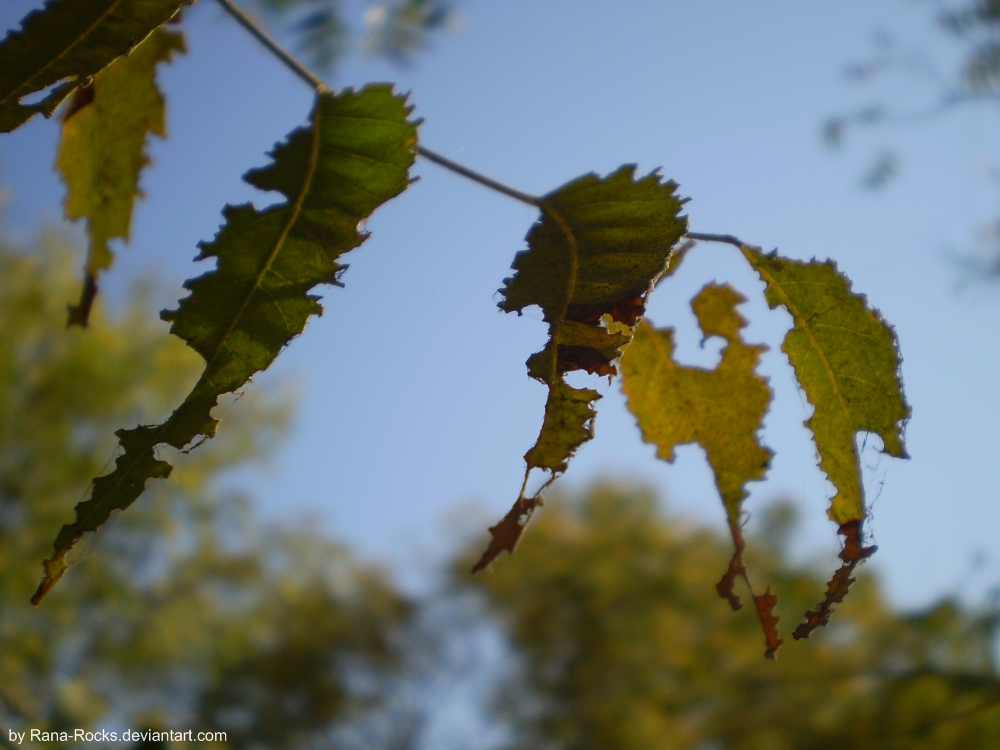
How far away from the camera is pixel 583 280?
1.79 feet

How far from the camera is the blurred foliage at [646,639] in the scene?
10.7m

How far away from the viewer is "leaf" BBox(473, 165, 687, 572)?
0.53 meters

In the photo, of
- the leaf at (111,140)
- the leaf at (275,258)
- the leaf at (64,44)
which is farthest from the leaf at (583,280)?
the leaf at (111,140)

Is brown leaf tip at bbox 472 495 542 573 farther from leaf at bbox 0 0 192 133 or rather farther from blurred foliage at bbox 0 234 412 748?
blurred foliage at bbox 0 234 412 748

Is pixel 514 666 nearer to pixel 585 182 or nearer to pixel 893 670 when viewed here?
pixel 893 670

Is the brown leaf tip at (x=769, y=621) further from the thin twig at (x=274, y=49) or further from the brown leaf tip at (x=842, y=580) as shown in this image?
the thin twig at (x=274, y=49)

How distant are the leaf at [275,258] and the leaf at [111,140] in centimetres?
37

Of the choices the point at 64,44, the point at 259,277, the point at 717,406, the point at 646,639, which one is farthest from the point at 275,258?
the point at 646,639

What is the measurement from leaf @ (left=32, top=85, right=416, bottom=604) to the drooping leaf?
29cm

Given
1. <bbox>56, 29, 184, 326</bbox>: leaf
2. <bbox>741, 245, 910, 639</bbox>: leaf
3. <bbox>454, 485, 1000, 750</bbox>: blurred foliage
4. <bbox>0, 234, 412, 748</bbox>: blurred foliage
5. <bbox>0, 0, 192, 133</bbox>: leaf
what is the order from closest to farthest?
<bbox>0, 0, 192, 133</bbox>: leaf
<bbox>741, 245, 910, 639</bbox>: leaf
<bbox>56, 29, 184, 326</bbox>: leaf
<bbox>0, 234, 412, 748</bbox>: blurred foliage
<bbox>454, 485, 1000, 750</bbox>: blurred foliage

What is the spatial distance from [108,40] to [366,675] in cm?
1565

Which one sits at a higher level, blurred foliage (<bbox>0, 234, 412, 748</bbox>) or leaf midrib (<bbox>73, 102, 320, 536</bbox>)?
blurred foliage (<bbox>0, 234, 412, 748</bbox>)

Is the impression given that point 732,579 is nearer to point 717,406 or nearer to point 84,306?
point 717,406

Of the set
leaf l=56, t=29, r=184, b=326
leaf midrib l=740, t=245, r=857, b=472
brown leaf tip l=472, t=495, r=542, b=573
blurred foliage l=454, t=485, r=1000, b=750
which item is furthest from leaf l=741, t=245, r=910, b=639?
blurred foliage l=454, t=485, r=1000, b=750
